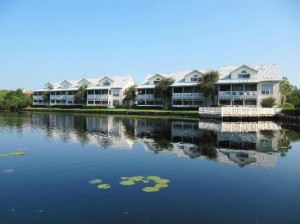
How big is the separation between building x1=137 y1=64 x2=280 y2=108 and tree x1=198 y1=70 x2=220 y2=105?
1.23 meters

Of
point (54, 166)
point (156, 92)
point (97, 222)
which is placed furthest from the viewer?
point (156, 92)

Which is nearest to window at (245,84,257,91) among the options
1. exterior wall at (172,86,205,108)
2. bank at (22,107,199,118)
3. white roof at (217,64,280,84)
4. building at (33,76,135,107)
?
white roof at (217,64,280,84)

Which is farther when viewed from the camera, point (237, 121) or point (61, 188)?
point (237, 121)

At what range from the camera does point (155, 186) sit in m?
14.4

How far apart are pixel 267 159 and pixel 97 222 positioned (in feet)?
50.1

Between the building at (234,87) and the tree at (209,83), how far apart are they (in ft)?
4.04

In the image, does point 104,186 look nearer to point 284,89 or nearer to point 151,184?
point 151,184

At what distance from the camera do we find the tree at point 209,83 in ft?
234

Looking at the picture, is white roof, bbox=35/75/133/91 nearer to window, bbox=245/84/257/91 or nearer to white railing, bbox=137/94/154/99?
white railing, bbox=137/94/154/99

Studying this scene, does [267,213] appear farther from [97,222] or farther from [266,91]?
[266,91]

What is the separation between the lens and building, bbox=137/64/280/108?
67.9m

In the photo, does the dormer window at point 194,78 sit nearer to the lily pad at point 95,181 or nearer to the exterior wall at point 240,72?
A: the exterior wall at point 240,72

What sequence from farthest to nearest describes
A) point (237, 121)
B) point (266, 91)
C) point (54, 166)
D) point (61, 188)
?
point (266, 91) → point (237, 121) → point (54, 166) → point (61, 188)

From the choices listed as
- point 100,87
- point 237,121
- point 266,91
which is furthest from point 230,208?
point 100,87
